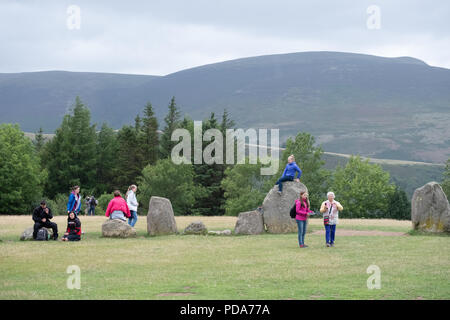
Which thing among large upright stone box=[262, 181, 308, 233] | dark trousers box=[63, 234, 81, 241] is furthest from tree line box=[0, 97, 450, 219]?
large upright stone box=[262, 181, 308, 233]

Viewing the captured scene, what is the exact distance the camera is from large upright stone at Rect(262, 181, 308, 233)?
88.8 feet

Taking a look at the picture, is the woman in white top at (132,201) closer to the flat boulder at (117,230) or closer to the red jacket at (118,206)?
the red jacket at (118,206)

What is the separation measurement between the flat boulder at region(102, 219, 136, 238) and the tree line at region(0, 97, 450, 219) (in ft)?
130

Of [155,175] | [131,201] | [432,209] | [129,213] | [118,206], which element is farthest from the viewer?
[155,175]

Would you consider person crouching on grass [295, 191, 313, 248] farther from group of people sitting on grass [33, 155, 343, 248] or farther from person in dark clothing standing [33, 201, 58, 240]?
person in dark clothing standing [33, 201, 58, 240]

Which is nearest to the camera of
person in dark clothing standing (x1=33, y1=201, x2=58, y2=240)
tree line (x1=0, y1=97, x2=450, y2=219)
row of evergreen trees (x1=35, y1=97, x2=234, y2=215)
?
person in dark clothing standing (x1=33, y1=201, x2=58, y2=240)

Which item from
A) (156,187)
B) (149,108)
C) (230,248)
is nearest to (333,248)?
(230,248)

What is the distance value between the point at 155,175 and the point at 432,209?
50907 millimetres

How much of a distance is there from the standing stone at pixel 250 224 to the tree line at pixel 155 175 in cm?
4074

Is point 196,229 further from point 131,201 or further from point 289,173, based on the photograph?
point 289,173

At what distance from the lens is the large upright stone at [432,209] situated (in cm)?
2520

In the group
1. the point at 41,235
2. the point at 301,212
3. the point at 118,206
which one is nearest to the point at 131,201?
the point at 118,206

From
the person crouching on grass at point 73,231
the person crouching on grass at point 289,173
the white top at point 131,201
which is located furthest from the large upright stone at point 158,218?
the person crouching on grass at point 289,173

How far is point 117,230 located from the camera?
25.5 metres
